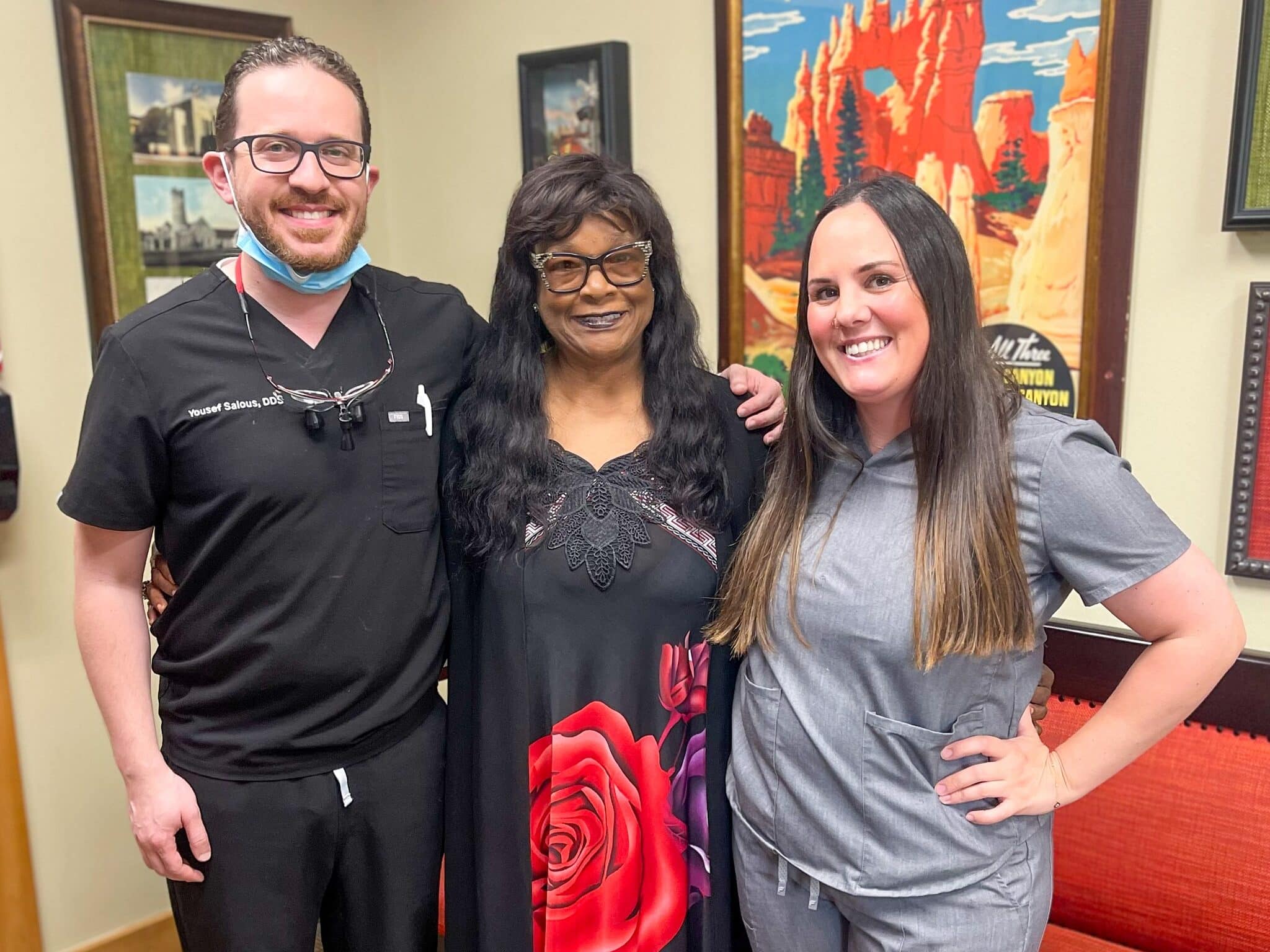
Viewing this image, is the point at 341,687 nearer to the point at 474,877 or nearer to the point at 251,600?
the point at 251,600

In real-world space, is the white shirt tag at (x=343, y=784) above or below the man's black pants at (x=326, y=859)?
above

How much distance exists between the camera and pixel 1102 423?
186 centimetres

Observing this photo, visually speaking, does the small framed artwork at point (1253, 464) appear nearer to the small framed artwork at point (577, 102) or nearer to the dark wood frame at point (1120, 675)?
the dark wood frame at point (1120, 675)

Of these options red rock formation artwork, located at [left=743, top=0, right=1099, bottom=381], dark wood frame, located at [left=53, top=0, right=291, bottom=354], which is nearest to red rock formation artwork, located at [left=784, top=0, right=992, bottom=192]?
red rock formation artwork, located at [left=743, top=0, right=1099, bottom=381]

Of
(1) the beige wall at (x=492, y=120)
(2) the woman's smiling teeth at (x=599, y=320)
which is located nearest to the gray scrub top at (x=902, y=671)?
(2) the woman's smiling teeth at (x=599, y=320)

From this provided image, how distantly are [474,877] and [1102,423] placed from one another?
134 cm

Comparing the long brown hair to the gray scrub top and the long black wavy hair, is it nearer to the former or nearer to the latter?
the gray scrub top

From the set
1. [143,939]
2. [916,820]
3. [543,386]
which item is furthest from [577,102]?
[143,939]

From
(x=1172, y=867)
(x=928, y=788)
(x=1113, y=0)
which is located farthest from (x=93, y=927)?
(x=1113, y=0)

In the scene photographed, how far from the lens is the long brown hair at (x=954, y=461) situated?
1.20 metres

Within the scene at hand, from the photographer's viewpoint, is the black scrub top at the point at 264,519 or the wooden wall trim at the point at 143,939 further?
the wooden wall trim at the point at 143,939

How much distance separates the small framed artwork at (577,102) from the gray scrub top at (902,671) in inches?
57.7

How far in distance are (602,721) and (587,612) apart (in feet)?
0.55

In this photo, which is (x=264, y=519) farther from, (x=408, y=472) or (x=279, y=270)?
(x=279, y=270)
